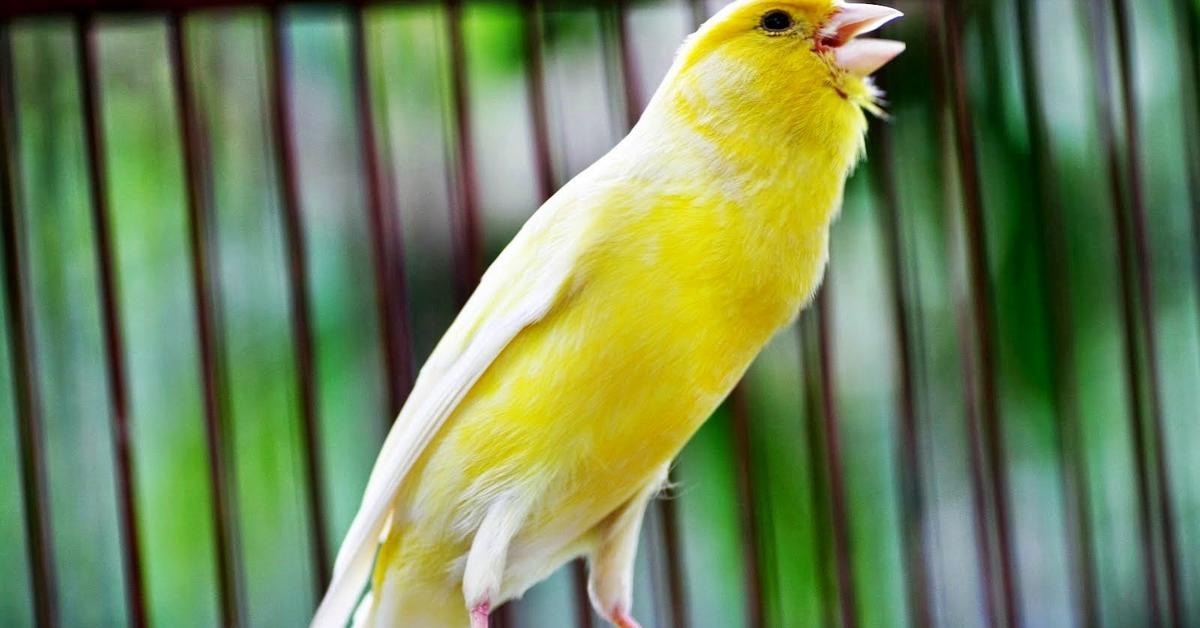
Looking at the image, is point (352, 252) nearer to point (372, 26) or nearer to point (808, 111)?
point (372, 26)

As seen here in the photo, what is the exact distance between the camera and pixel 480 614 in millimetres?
812

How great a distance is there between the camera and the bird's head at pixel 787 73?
31.8 inches

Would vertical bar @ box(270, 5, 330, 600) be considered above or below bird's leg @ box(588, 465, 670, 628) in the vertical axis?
above

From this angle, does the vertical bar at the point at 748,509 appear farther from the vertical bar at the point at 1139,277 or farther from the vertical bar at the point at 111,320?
the vertical bar at the point at 111,320

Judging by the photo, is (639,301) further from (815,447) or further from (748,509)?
(815,447)

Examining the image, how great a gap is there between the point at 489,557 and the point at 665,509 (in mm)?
463

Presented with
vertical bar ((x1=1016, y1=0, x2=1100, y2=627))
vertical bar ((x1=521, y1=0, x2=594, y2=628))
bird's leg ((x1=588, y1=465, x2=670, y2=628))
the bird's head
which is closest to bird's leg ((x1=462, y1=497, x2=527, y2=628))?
bird's leg ((x1=588, y1=465, x2=670, y2=628))

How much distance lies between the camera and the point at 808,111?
81 cm

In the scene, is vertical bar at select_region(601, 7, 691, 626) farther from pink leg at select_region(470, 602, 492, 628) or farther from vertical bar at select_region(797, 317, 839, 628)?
pink leg at select_region(470, 602, 492, 628)

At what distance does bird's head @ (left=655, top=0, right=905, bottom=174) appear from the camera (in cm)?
81

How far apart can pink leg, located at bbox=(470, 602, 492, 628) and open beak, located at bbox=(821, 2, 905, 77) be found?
44 cm

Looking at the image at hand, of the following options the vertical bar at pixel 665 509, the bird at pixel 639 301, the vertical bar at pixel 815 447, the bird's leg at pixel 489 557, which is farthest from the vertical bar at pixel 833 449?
the bird's leg at pixel 489 557

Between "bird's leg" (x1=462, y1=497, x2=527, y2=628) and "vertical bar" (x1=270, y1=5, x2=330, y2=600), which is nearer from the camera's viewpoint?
"bird's leg" (x1=462, y1=497, x2=527, y2=628)

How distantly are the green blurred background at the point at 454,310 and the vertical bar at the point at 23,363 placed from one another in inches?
13.5
